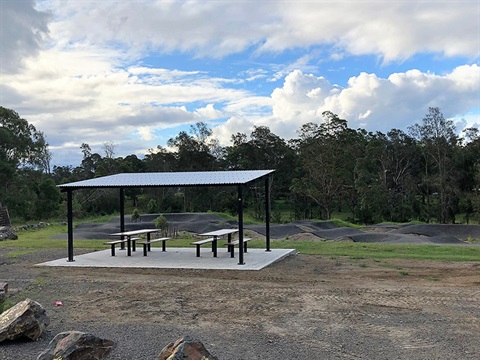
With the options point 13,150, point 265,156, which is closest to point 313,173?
point 265,156

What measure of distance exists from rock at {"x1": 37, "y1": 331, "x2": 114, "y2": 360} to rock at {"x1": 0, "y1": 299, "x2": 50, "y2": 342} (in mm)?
891

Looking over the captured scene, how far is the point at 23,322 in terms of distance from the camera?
5.27 m

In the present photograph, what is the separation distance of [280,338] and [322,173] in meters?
27.4

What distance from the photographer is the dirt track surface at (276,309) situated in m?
5.08

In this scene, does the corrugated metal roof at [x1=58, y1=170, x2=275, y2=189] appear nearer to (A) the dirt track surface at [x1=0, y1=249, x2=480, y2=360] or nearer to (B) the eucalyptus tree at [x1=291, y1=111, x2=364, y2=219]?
(A) the dirt track surface at [x1=0, y1=249, x2=480, y2=360]

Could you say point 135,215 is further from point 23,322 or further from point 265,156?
point 23,322

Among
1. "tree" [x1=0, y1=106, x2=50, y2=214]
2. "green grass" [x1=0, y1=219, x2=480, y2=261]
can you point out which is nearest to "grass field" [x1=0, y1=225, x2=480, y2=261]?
"green grass" [x1=0, y1=219, x2=480, y2=261]

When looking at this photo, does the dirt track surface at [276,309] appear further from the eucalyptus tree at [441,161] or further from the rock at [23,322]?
the eucalyptus tree at [441,161]

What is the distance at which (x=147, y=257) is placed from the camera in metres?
12.7

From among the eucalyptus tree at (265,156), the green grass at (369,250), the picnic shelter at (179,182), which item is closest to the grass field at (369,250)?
the green grass at (369,250)

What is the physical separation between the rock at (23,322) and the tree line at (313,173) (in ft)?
83.3

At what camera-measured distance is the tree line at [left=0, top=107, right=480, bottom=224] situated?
3112 cm

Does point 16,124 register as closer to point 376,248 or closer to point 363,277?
point 376,248

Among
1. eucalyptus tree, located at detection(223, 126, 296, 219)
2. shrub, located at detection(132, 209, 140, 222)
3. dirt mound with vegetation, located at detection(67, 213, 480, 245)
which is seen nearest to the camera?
dirt mound with vegetation, located at detection(67, 213, 480, 245)
